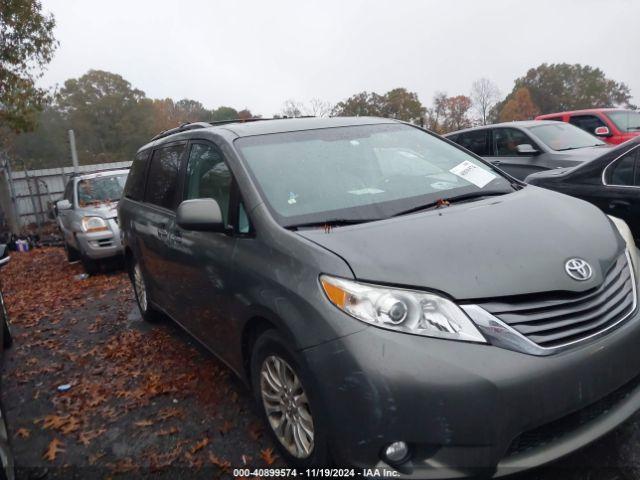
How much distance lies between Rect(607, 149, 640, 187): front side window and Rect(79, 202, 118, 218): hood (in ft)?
23.8

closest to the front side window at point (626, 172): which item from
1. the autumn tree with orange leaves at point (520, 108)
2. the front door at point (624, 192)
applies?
the front door at point (624, 192)

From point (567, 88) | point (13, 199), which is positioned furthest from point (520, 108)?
point (13, 199)

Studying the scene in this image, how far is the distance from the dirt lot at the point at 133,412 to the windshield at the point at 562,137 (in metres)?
6.26

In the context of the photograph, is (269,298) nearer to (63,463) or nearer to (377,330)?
(377,330)

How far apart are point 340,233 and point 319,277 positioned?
304mm

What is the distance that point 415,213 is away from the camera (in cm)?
271

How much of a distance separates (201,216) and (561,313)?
1.86 m

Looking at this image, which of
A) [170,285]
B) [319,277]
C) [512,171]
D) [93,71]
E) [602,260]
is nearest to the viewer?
[319,277]

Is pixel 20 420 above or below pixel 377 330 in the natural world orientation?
below

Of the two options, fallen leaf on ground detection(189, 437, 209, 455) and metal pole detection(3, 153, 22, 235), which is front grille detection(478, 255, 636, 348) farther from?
metal pole detection(3, 153, 22, 235)

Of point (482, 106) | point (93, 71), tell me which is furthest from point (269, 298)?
point (482, 106)

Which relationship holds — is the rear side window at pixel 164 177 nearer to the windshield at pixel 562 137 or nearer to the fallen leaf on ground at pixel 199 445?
the fallen leaf on ground at pixel 199 445

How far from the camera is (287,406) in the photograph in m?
2.53

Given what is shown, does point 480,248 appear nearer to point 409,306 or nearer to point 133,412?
point 409,306
